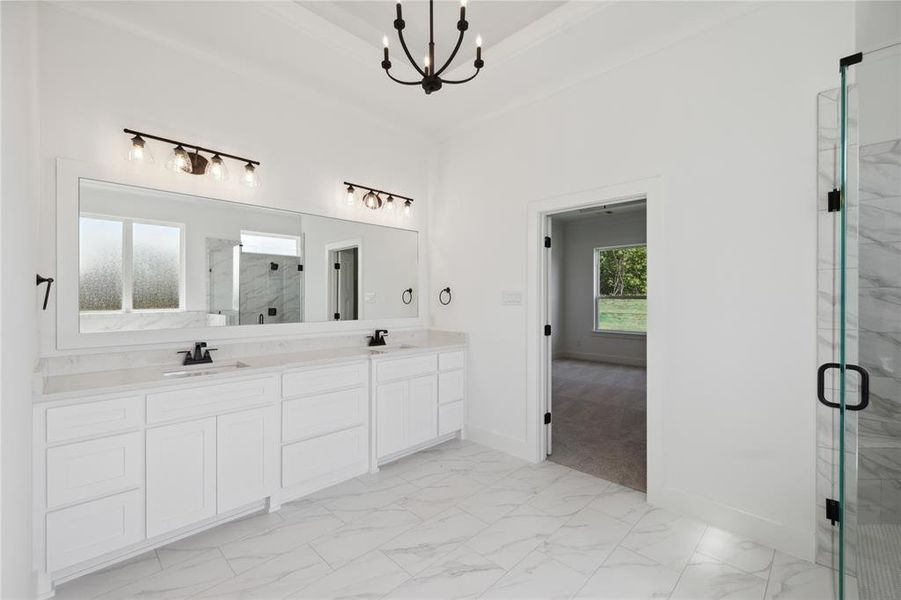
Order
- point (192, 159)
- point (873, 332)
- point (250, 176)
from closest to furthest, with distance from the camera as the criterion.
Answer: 1. point (873, 332)
2. point (192, 159)
3. point (250, 176)

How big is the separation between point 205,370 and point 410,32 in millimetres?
2580

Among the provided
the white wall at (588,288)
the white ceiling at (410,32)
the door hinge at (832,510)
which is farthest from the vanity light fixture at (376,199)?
the white wall at (588,288)

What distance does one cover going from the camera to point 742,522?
90.1 inches

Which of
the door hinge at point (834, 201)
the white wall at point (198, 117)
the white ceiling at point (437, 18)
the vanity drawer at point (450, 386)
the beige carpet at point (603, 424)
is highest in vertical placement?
the white ceiling at point (437, 18)

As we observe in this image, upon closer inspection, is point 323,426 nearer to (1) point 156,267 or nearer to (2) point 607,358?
(1) point 156,267

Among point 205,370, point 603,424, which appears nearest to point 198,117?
point 205,370

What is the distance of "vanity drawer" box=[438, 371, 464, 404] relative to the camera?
11.9 feet

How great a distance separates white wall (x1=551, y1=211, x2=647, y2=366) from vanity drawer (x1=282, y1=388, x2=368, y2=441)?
18.5 feet

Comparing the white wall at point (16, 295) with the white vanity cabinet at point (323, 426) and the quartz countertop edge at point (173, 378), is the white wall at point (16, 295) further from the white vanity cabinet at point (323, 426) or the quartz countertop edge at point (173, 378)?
the white vanity cabinet at point (323, 426)

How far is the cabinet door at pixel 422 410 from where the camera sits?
11.1 feet

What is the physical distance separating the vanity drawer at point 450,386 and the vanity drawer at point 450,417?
0.17 ft

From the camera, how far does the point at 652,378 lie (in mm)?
2643

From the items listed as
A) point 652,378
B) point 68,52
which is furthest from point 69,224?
point 652,378

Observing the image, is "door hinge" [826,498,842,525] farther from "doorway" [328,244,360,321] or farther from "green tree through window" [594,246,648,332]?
"green tree through window" [594,246,648,332]
